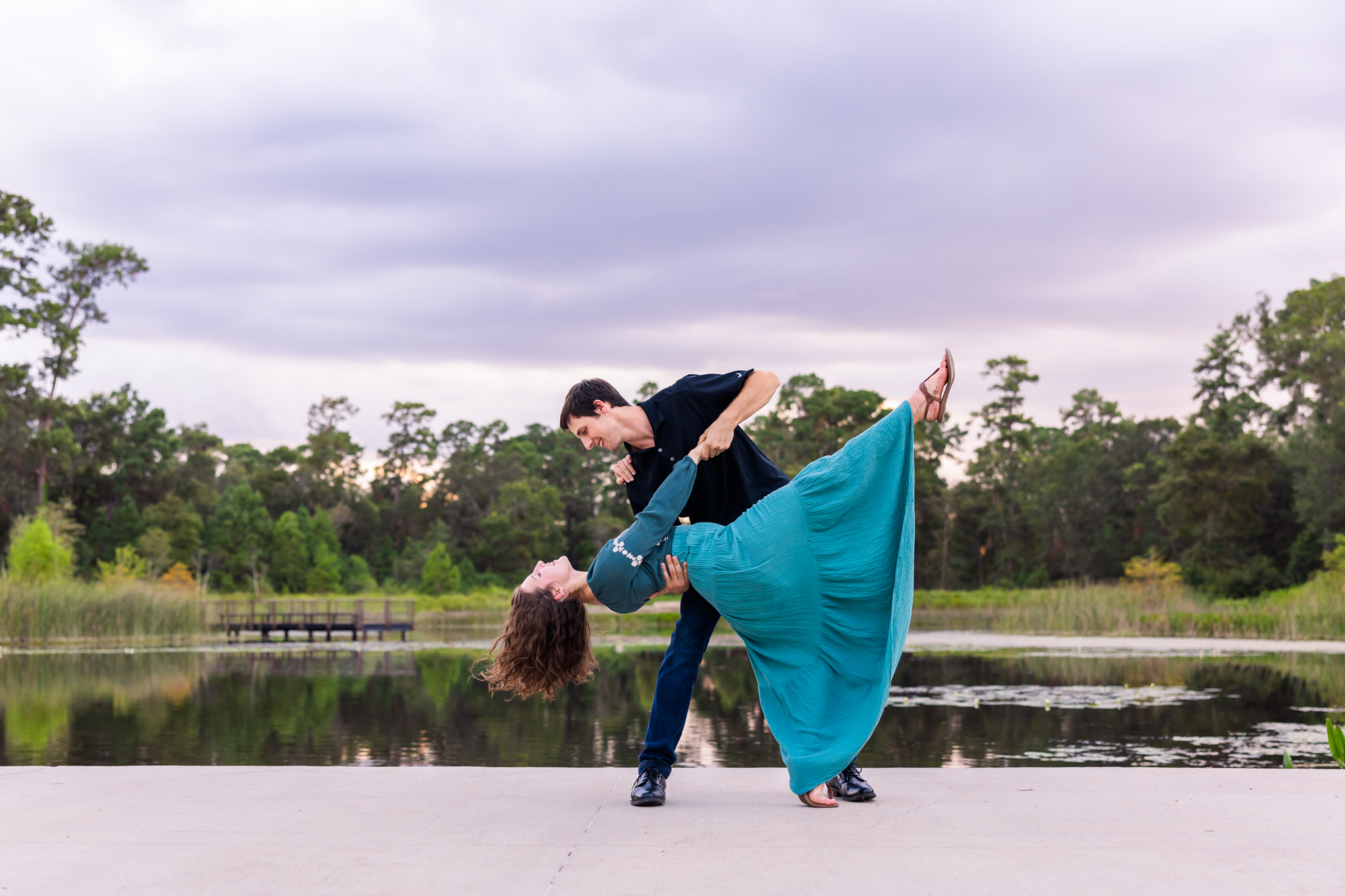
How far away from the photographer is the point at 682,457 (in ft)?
11.7

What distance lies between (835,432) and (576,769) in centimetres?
4369

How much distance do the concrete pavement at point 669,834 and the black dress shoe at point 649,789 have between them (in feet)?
0.20

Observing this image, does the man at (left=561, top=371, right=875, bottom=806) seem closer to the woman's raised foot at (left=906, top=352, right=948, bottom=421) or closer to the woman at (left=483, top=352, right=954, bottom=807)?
the woman at (left=483, top=352, right=954, bottom=807)

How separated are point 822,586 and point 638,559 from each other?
0.55m

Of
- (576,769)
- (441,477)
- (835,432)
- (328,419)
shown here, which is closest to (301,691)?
(576,769)

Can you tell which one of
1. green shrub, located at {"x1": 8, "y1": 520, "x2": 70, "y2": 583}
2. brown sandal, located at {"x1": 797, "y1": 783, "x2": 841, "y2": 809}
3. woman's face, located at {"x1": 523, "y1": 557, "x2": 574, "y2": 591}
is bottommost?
green shrub, located at {"x1": 8, "y1": 520, "x2": 70, "y2": 583}

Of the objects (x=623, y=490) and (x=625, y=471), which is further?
(x=623, y=490)

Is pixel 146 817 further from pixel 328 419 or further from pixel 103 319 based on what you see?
pixel 328 419

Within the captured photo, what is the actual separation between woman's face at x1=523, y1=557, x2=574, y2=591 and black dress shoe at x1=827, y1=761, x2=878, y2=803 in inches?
38.8

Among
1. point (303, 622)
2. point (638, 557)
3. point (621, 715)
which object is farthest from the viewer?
point (303, 622)

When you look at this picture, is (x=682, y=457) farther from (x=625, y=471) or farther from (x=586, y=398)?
(x=586, y=398)

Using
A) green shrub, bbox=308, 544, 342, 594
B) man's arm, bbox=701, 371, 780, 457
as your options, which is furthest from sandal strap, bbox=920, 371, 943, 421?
green shrub, bbox=308, 544, 342, 594

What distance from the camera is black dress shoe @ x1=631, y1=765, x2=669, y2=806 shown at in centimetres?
325

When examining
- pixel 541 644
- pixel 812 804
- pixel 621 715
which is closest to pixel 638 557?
pixel 541 644
